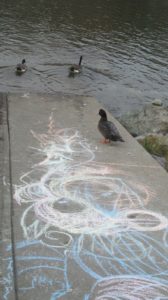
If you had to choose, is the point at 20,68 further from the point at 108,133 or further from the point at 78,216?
the point at 78,216

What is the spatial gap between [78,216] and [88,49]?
20.7 metres

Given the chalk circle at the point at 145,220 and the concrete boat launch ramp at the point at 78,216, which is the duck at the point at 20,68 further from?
the chalk circle at the point at 145,220

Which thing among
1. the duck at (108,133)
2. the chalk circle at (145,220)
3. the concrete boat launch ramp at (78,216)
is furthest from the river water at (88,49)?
the chalk circle at (145,220)

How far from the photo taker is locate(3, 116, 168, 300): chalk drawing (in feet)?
17.5

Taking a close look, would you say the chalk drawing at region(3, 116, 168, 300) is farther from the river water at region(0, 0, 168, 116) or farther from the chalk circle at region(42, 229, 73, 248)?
the river water at region(0, 0, 168, 116)

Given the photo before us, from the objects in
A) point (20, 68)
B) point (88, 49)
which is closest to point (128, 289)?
point (20, 68)

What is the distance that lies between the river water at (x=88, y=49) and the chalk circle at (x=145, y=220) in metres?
10.5

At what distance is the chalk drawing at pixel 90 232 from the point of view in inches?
211

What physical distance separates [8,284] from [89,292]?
866 mm

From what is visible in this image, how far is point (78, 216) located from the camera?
6738mm

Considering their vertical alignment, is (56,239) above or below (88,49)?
above

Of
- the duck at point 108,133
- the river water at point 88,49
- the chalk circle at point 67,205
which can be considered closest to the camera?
the chalk circle at point 67,205

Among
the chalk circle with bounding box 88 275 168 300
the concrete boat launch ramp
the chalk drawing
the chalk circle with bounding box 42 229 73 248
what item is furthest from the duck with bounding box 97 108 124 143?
the chalk circle with bounding box 88 275 168 300

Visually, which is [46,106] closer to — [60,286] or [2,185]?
[2,185]
